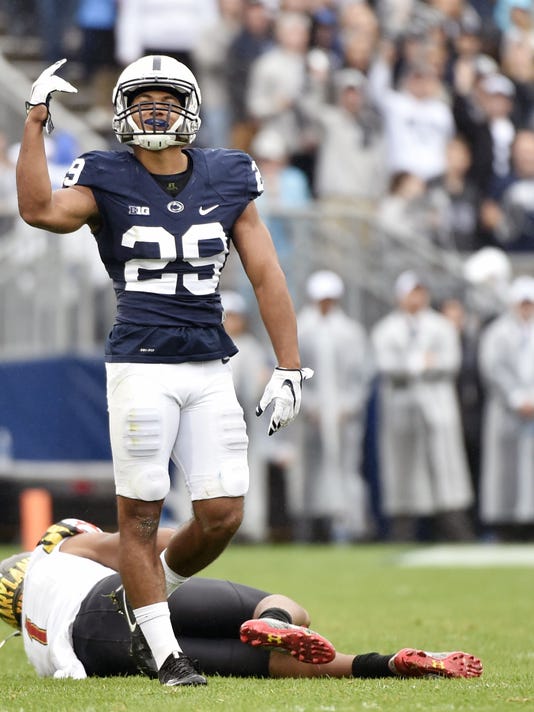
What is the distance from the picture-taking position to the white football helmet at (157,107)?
5141 mm

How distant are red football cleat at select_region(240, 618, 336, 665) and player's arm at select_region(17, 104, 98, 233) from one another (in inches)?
56.1

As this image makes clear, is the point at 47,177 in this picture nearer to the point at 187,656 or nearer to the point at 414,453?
the point at 187,656

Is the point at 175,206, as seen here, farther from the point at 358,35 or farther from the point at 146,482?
the point at 358,35

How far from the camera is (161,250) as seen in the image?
509 centimetres

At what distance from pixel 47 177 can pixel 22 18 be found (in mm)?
11424

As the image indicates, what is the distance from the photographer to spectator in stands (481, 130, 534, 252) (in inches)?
564

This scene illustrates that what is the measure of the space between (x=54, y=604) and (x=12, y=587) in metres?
0.35

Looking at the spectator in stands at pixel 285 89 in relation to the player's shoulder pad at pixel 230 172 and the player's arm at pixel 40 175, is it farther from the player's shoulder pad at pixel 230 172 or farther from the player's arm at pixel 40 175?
the player's arm at pixel 40 175

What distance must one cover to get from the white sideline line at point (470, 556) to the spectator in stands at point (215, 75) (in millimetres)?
4501

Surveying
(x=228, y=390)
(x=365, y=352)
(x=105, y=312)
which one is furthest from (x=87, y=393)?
(x=228, y=390)

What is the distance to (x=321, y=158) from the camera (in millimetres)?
14461

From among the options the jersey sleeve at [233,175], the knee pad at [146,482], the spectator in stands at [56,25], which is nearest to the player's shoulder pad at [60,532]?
the knee pad at [146,482]

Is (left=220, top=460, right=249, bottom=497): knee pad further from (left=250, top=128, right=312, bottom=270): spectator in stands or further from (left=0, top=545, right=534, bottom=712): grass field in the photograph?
(left=250, top=128, right=312, bottom=270): spectator in stands

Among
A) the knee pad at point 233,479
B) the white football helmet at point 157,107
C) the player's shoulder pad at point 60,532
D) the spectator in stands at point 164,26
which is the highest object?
the spectator in stands at point 164,26
